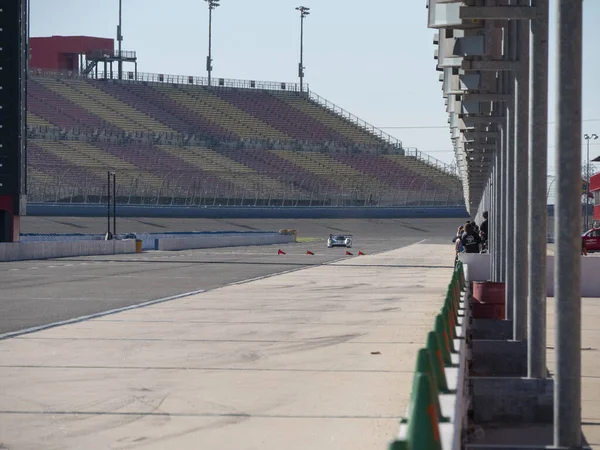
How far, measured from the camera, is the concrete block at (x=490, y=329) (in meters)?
16.4

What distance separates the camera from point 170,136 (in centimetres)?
11606

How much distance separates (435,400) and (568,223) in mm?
2217

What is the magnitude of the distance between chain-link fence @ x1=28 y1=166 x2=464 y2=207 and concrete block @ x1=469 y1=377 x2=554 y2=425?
291 ft

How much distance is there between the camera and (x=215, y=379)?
36.5 ft

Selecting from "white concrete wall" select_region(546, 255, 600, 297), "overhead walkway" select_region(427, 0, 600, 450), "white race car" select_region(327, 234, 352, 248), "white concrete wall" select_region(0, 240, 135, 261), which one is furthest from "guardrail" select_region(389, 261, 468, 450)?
"white race car" select_region(327, 234, 352, 248)

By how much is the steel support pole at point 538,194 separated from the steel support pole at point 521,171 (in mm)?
2008

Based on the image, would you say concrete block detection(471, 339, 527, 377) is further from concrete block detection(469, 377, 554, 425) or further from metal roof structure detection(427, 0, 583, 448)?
concrete block detection(469, 377, 554, 425)

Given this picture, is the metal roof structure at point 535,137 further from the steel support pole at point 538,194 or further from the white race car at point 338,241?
the white race car at point 338,241

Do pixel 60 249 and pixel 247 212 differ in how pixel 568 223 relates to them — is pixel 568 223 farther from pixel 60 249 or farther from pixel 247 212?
pixel 247 212

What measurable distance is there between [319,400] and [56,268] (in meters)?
31.5

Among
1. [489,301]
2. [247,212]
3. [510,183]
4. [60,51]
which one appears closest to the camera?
[510,183]

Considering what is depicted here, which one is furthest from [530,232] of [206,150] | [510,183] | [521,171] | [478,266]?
[206,150]

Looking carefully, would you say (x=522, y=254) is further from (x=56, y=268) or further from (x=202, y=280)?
(x=56, y=268)

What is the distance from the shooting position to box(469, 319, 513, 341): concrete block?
16391 millimetres
